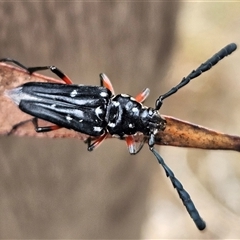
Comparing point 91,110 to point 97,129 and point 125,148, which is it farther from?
point 125,148

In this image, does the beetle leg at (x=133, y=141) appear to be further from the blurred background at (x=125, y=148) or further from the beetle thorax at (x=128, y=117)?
the blurred background at (x=125, y=148)

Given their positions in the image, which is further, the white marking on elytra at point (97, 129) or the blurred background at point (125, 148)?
the blurred background at point (125, 148)

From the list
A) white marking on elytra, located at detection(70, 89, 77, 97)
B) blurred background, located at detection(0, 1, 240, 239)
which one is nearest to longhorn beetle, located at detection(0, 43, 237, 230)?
white marking on elytra, located at detection(70, 89, 77, 97)

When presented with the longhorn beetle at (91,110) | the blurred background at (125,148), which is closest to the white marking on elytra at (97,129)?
the longhorn beetle at (91,110)

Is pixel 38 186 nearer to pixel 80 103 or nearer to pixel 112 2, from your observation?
pixel 80 103

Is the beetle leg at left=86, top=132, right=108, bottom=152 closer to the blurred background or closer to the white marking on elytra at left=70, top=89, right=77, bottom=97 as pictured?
the white marking on elytra at left=70, top=89, right=77, bottom=97

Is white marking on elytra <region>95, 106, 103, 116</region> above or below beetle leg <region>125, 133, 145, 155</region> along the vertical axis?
above

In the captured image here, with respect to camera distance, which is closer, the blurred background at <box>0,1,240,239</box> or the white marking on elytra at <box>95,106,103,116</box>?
the white marking on elytra at <box>95,106,103,116</box>
